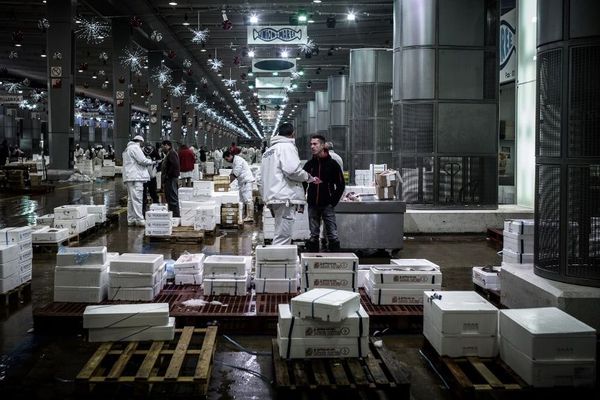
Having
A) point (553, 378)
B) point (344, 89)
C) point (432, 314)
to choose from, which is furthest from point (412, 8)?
point (344, 89)

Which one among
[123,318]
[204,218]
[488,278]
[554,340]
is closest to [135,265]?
[123,318]

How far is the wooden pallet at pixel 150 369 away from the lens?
4.65 m

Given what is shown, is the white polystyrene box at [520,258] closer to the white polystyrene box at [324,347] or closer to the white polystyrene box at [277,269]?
the white polystyrene box at [277,269]

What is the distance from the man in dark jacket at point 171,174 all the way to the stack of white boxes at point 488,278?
9.03m

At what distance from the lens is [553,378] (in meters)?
4.63

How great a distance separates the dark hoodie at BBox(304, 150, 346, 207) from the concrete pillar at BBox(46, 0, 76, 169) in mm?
17895

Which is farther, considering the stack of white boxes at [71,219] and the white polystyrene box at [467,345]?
the stack of white boxes at [71,219]

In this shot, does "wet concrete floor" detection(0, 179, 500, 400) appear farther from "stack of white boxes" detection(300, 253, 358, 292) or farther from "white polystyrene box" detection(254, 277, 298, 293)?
"white polystyrene box" detection(254, 277, 298, 293)

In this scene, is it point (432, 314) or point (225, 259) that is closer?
point (432, 314)

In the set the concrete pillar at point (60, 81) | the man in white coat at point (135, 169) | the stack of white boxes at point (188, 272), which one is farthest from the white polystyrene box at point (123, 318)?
the concrete pillar at point (60, 81)

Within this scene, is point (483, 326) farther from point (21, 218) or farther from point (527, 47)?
point (21, 218)

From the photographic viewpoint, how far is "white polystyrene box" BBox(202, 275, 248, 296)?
712 centimetres

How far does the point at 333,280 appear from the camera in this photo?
680cm

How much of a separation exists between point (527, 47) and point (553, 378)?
12.7 metres
